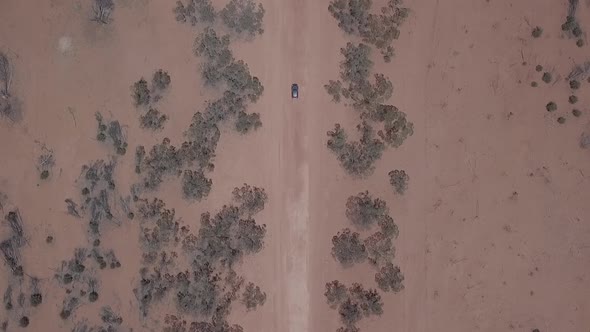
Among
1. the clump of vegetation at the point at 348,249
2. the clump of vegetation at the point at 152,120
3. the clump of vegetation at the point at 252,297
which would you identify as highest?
the clump of vegetation at the point at 152,120

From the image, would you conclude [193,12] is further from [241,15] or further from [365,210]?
[365,210]

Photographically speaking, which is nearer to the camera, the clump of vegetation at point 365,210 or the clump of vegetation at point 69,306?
the clump of vegetation at point 69,306

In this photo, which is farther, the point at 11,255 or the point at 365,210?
the point at 365,210

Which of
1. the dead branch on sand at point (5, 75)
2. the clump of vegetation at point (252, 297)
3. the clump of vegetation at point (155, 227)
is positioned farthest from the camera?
the clump of vegetation at point (252, 297)

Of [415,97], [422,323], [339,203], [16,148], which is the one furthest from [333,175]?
[16,148]

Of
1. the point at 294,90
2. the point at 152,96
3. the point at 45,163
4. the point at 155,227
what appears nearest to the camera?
the point at 45,163

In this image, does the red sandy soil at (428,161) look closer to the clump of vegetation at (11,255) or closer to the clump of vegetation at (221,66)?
the clump of vegetation at (221,66)

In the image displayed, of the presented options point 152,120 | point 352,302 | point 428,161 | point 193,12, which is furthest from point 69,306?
point 428,161

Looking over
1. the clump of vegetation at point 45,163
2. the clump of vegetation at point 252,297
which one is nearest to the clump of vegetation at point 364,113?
the clump of vegetation at point 252,297
